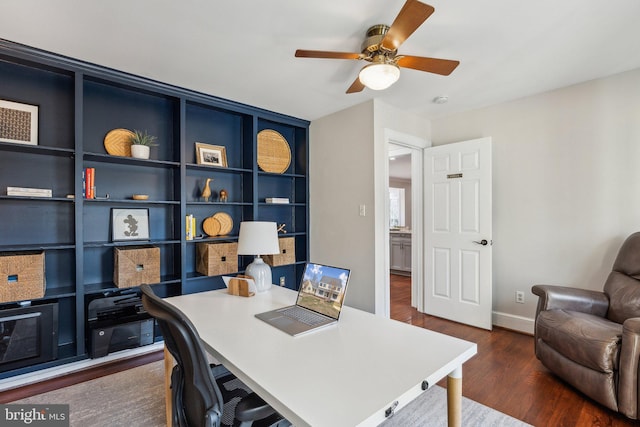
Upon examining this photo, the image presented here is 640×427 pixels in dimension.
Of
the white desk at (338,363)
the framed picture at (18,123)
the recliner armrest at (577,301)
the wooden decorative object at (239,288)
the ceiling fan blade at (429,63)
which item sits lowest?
the recliner armrest at (577,301)

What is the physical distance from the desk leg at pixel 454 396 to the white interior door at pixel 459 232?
2374 mm

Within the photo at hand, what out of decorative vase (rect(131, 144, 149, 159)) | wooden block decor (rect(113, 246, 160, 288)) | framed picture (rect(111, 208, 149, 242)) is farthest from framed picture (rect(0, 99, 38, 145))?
wooden block decor (rect(113, 246, 160, 288))

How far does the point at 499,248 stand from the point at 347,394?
309 centimetres

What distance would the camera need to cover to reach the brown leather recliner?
5.83 ft

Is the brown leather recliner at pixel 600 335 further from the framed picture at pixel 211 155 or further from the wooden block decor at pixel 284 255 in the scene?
the framed picture at pixel 211 155

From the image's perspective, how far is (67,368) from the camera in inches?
93.7

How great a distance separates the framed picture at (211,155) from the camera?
3.23 metres

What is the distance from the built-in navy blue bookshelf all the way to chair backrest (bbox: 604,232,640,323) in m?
3.18

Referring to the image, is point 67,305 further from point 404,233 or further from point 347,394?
point 404,233

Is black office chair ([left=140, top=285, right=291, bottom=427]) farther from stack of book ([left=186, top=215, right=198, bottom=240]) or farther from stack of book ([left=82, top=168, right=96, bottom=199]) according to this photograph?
stack of book ([left=186, top=215, right=198, bottom=240])

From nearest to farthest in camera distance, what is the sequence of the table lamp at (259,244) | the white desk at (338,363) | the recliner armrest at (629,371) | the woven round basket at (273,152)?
the white desk at (338,363) < the recliner armrest at (629,371) < the table lamp at (259,244) < the woven round basket at (273,152)

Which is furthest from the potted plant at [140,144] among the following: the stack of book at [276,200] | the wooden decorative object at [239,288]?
the wooden decorative object at [239,288]

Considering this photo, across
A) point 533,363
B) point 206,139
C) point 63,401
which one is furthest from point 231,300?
point 533,363

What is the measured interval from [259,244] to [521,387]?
2.07m
